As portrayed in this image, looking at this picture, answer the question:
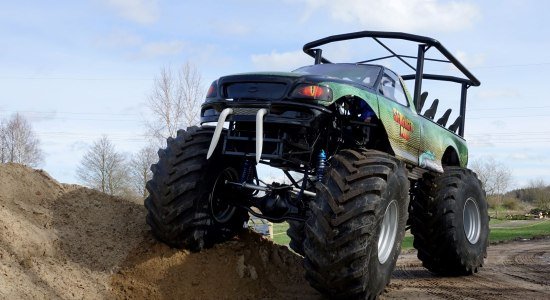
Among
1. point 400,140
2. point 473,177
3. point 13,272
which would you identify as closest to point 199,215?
point 13,272

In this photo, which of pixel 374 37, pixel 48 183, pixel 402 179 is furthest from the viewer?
pixel 374 37

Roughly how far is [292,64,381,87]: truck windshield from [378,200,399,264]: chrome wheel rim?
1.76m

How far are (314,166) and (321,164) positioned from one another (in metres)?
0.24

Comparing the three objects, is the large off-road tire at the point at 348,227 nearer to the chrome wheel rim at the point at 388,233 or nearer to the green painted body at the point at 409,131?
the chrome wheel rim at the point at 388,233

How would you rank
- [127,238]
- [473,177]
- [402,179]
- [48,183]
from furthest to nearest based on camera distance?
[473,177], [48,183], [127,238], [402,179]

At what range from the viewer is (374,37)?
7.88 m

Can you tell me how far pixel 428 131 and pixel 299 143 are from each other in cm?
298

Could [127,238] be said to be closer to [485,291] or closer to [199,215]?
[199,215]

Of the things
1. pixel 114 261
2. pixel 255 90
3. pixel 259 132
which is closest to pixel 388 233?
pixel 259 132

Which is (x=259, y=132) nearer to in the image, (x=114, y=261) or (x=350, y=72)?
(x=114, y=261)

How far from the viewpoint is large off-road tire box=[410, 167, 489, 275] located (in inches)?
319

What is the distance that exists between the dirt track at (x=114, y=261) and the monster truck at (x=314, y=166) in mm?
354

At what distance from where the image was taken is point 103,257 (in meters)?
5.89

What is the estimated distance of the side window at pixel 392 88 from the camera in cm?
719
